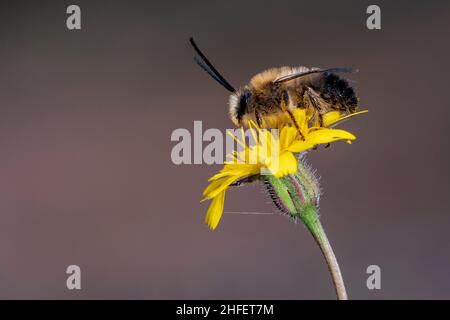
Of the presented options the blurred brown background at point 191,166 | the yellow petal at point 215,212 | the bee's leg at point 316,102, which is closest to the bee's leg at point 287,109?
the bee's leg at point 316,102

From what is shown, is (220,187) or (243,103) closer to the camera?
(220,187)

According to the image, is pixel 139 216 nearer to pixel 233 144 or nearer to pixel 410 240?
pixel 410 240

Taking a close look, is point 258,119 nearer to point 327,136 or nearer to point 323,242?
point 327,136

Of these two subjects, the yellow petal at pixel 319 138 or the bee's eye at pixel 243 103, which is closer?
the yellow petal at pixel 319 138

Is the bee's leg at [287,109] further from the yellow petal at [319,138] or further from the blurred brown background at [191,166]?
the blurred brown background at [191,166]

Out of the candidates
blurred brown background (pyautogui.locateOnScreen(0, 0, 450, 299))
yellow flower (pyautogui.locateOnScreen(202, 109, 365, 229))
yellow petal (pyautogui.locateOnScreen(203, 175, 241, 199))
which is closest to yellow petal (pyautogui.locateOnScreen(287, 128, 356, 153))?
yellow flower (pyautogui.locateOnScreen(202, 109, 365, 229))

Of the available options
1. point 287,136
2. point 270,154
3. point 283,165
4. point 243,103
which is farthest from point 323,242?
point 243,103
